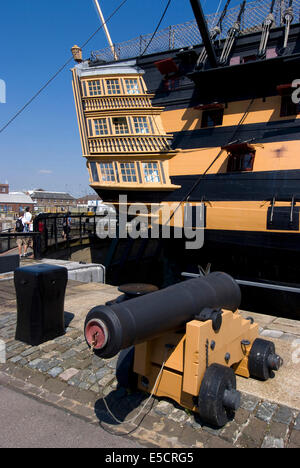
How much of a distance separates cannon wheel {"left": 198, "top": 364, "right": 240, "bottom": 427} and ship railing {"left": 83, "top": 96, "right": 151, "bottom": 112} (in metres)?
10.3

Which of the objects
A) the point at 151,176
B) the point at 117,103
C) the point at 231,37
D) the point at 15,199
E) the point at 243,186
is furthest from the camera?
the point at 15,199

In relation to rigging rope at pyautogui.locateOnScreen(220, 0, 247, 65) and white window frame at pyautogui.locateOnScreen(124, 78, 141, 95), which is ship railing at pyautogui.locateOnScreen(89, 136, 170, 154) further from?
rigging rope at pyautogui.locateOnScreen(220, 0, 247, 65)

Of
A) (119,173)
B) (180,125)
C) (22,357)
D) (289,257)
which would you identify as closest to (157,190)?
(119,173)

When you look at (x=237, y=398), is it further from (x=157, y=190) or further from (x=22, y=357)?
(x=157, y=190)

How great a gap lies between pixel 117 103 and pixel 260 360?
10281mm

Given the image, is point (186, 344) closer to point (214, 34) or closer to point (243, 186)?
point (243, 186)

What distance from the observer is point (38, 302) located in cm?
455

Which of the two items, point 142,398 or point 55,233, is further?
point 55,233

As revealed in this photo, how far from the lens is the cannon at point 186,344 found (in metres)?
2.51

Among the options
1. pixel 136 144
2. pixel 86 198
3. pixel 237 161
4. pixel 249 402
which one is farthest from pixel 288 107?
pixel 86 198

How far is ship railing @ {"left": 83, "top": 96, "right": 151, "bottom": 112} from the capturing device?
38.1 feet

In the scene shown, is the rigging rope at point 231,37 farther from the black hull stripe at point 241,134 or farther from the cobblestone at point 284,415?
the cobblestone at point 284,415
